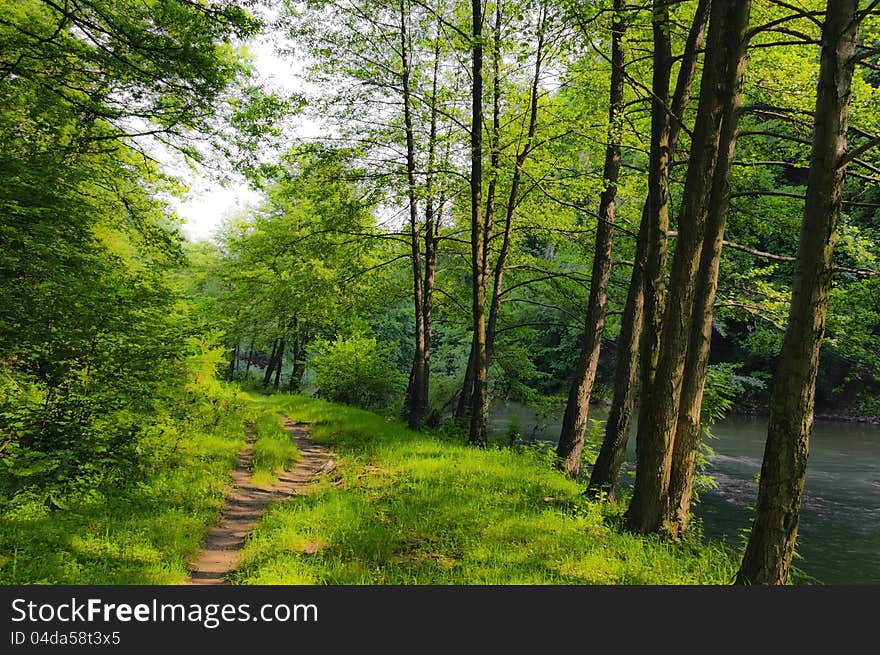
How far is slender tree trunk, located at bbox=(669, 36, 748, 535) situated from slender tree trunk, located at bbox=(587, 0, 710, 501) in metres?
0.60

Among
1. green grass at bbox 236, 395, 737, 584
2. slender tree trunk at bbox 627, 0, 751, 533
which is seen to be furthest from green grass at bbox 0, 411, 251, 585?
slender tree trunk at bbox 627, 0, 751, 533

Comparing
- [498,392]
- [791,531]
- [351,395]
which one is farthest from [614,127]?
[351,395]

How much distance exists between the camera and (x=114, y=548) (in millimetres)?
5098

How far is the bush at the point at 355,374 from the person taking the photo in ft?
66.1

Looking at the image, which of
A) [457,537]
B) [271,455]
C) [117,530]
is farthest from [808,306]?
[271,455]

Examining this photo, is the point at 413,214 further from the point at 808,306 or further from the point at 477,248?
the point at 808,306

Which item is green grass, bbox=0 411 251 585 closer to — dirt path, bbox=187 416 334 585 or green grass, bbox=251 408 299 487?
dirt path, bbox=187 416 334 585

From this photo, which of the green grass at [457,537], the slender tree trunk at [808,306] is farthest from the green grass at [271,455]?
the slender tree trunk at [808,306]

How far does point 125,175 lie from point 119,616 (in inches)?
361

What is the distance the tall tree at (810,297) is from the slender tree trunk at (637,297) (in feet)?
8.76

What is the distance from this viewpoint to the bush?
20.2 metres

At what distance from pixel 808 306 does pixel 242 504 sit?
299 inches

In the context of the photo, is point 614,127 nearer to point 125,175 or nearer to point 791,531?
point 791,531

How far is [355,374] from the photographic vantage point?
20.2 meters
